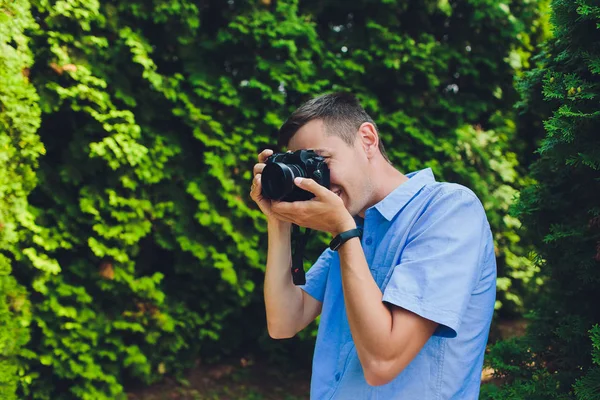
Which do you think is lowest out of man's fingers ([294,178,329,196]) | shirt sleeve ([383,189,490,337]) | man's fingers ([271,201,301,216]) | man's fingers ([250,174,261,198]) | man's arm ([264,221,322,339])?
man's arm ([264,221,322,339])

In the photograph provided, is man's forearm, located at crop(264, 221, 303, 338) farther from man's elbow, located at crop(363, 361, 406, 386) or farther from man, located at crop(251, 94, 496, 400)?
man's elbow, located at crop(363, 361, 406, 386)

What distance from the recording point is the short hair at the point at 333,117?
174 centimetres

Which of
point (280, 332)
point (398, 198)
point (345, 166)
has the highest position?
point (345, 166)

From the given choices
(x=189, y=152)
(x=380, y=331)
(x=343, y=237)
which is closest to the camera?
(x=380, y=331)

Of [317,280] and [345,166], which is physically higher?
[345,166]

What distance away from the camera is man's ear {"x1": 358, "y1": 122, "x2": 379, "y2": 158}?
174 centimetres

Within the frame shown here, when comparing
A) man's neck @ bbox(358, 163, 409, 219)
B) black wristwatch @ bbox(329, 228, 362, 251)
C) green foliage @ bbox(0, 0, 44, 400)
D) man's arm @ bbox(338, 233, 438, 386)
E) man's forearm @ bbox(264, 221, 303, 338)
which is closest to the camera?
man's arm @ bbox(338, 233, 438, 386)

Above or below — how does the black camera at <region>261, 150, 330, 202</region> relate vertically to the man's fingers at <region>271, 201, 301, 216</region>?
above

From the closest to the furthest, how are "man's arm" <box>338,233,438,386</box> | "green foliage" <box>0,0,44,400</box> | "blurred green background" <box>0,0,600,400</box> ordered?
"man's arm" <box>338,233,438,386</box>
"green foliage" <box>0,0,44,400</box>
"blurred green background" <box>0,0,600,400</box>

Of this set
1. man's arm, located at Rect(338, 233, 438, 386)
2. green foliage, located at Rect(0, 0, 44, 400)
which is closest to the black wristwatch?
man's arm, located at Rect(338, 233, 438, 386)

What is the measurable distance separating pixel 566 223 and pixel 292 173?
4.02ft

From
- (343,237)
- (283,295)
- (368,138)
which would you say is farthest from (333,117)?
(283,295)

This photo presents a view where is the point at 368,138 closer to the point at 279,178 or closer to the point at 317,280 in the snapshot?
the point at 279,178

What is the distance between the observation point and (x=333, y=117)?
176 cm
